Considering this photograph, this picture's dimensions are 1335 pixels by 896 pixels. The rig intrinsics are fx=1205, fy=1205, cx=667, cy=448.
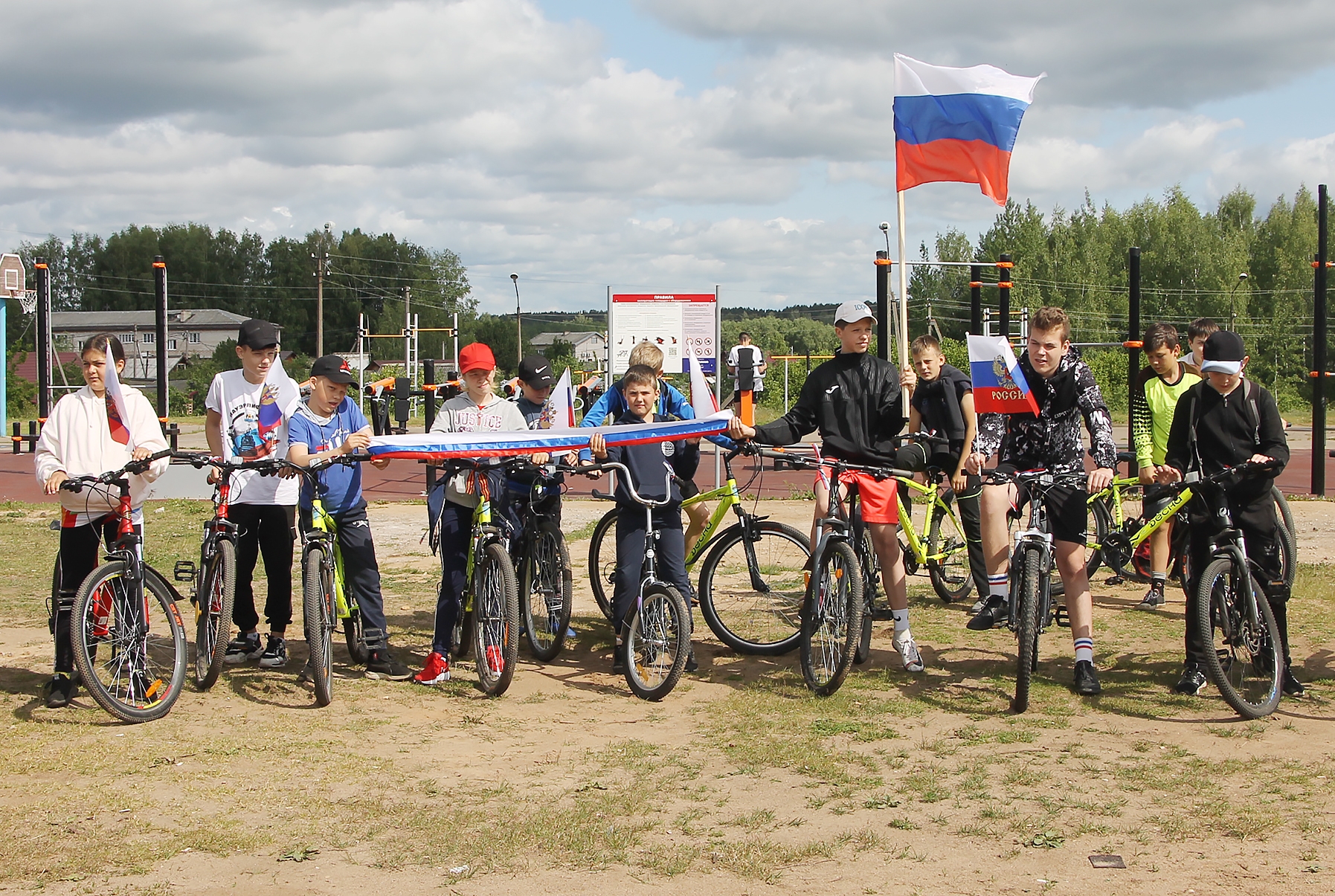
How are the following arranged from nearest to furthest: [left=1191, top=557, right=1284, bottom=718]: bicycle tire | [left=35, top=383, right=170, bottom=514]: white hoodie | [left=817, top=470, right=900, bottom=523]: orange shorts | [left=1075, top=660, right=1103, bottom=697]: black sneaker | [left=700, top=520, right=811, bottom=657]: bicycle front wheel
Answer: [left=1191, top=557, right=1284, bottom=718]: bicycle tire → [left=35, top=383, right=170, bottom=514]: white hoodie → [left=1075, top=660, right=1103, bottom=697]: black sneaker → [left=817, top=470, right=900, bottom=523]: orange shorts → [left=700, top=520, right=811, bottom=657]: bicycle front wheel

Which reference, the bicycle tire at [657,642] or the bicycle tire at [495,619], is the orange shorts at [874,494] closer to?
the bicycle tire at [657,642]

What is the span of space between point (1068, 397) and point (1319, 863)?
3.05m

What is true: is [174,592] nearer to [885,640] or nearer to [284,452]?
[284,452]

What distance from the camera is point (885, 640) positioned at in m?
7.56

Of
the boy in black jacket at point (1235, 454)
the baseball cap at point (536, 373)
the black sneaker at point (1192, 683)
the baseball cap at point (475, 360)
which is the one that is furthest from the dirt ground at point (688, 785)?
the baseball cap at point (536, 373)

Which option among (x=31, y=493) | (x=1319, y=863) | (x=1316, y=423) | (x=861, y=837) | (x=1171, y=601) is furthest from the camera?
(x=31, y=493)

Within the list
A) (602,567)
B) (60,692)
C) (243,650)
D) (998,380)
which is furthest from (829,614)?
(60,692)

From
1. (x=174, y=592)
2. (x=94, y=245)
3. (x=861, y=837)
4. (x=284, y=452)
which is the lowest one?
(x=861, y=837)

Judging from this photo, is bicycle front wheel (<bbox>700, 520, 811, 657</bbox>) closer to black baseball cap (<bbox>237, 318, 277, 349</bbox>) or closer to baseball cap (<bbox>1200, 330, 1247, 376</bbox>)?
baseball cap (<bbox>1200, 330, 1247, 376</bbox>)

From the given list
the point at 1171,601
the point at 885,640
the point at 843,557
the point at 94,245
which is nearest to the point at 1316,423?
the point at 1171,601

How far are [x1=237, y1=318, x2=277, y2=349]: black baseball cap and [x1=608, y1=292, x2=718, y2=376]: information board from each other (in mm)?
6534

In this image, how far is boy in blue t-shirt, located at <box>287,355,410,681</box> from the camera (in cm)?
641

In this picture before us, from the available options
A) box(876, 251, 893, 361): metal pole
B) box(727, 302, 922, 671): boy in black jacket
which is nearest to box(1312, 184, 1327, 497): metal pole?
box(876, 251, 893, 361): metal pole

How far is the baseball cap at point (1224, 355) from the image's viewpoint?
19.5 ft
